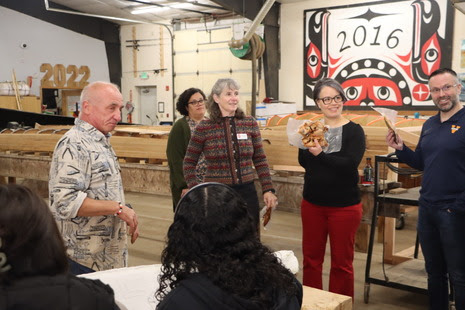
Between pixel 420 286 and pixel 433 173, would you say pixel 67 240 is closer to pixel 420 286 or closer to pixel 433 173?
pixel 433 173

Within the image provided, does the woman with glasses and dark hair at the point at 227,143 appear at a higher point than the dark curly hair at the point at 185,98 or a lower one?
lower

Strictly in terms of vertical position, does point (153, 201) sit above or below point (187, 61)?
below

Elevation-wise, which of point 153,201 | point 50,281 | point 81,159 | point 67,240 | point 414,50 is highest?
point 414,50

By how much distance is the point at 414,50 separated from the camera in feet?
35.3

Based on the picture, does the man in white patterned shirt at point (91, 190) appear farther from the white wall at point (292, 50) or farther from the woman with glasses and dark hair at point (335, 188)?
the white wall at point (292, 50)

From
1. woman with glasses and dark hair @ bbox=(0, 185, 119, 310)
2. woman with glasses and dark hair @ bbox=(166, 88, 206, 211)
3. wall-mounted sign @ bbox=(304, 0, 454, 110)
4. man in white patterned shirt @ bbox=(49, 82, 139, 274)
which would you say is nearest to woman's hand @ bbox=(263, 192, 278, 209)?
woman with glasses and dark hair @ bbox=(166, 88, 206, 211)

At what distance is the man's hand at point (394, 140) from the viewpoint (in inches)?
117

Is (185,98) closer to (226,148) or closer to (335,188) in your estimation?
(226,148)

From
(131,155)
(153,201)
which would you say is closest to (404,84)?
(153,201)

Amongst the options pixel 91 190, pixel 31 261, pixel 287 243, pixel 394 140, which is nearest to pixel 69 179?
pixel 91 190

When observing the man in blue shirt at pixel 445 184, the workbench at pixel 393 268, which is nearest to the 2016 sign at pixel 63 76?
the workbench at pixel 393 268

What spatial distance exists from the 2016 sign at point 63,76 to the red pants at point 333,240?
13.7m

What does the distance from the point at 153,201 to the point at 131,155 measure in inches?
104

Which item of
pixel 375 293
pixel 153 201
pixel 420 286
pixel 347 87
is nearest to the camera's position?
pixel 420 286
